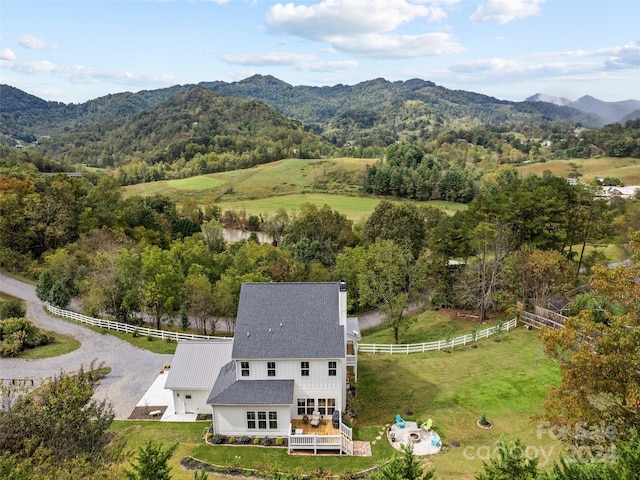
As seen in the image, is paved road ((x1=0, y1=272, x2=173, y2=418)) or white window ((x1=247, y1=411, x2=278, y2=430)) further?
paved road ((x1=0, y1=272, x2=173, y2=418))

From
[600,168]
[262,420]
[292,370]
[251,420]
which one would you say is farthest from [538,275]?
[600,168]

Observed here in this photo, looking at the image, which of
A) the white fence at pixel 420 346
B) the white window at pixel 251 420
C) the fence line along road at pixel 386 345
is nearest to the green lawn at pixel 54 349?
the fence line along road at pixel 386 345

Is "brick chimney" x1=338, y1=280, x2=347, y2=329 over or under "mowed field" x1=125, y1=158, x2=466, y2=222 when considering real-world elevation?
over

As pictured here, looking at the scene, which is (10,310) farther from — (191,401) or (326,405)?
(326,405)

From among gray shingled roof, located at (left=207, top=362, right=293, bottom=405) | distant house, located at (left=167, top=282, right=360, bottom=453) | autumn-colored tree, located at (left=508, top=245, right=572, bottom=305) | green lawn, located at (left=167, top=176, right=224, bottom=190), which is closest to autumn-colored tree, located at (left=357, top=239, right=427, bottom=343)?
autumn-colored tree, located at (left=508, top=245, right=572, bottom=305)

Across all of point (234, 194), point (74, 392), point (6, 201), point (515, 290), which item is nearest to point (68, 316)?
point (6, 201)

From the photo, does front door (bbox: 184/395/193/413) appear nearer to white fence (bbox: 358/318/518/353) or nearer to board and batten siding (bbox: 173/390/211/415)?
board and batten siding (bbox: 173/390/211/415)
